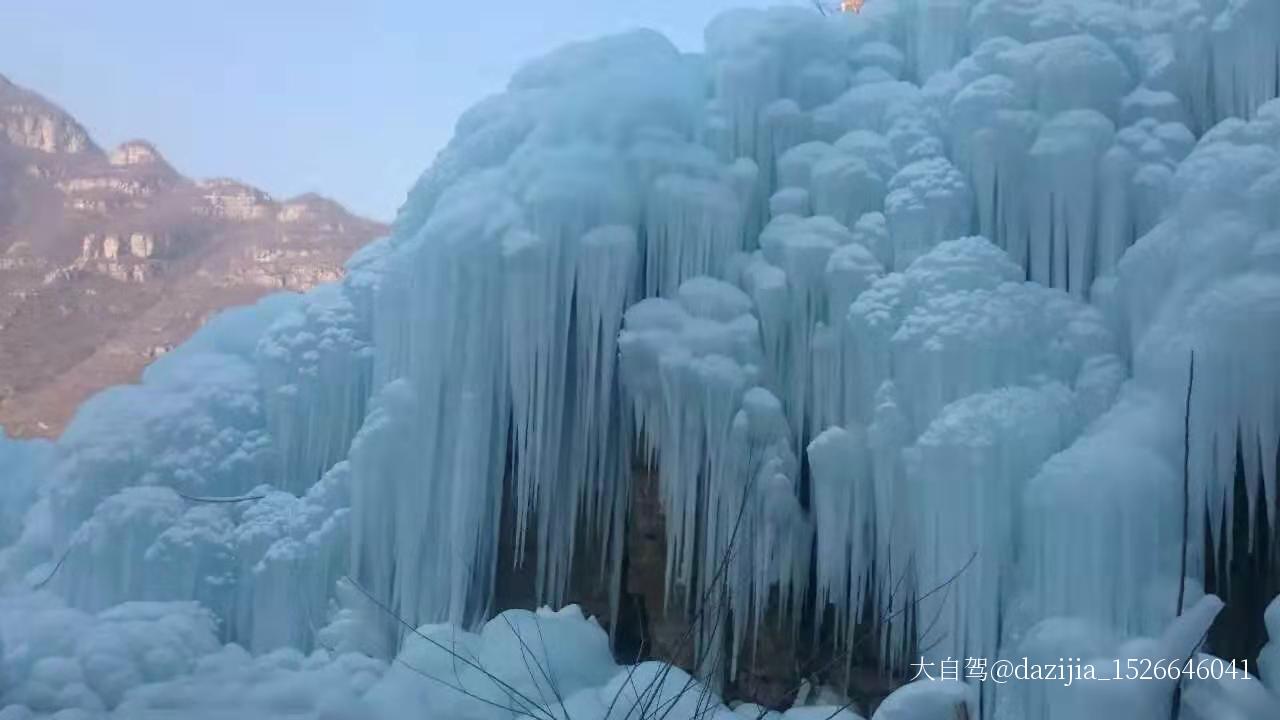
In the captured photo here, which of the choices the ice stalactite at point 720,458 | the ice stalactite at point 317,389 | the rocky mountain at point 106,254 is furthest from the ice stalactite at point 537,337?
the rocky mountain at point 106,254

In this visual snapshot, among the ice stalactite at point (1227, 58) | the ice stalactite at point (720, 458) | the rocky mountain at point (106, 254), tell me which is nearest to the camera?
the ice stalactite at point (1227, 58)

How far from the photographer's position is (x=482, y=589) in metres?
5.65

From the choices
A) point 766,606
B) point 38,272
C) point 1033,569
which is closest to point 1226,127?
point 1033,569

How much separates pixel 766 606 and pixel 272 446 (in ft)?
10.6

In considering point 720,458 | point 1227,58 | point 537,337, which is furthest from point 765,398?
point 1227,58

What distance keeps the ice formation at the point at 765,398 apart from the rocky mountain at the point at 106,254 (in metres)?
2.13

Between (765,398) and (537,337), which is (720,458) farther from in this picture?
(537,337)

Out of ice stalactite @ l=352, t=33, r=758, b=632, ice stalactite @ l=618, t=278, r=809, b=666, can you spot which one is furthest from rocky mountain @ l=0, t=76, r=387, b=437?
ice stalactite @ l=618, t=278, r=809, b=666

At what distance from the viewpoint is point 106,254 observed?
857 centimetres

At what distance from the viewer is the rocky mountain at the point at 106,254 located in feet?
26.9

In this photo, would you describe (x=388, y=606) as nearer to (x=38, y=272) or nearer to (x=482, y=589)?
(x=482, y=589)

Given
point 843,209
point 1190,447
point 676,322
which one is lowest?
point 1190,447

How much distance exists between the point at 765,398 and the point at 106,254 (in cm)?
609

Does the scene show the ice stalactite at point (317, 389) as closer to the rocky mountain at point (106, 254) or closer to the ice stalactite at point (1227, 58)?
the rocky mountain at point (106, 254)
